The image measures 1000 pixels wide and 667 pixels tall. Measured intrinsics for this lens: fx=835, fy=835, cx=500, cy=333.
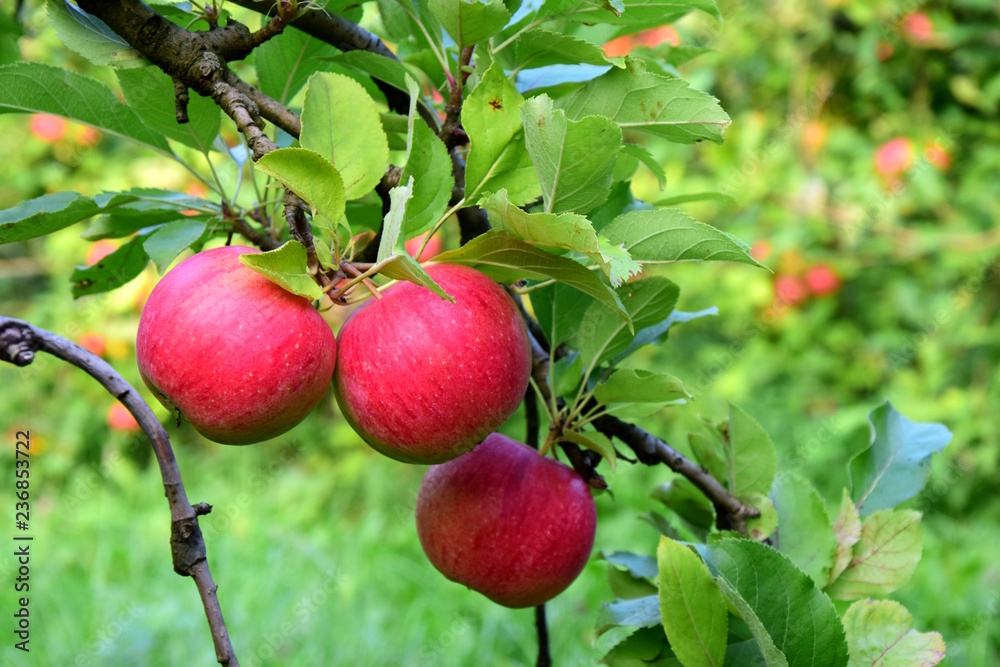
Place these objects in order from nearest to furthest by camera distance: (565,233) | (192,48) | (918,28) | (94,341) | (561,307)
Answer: (565,233)
(192,48)
(561,307)
(94,341)
(918,28)

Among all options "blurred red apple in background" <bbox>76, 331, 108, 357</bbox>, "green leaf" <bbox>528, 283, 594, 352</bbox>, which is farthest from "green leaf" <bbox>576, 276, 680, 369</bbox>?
"blurred red apple in background" <bbox>76, 331, 108, 357</bbox>

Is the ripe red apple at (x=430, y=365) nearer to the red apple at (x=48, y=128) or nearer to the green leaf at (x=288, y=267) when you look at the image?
the green leaf at (x=288, y=267)

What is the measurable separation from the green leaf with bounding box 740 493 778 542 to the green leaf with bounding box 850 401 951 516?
0.10 m

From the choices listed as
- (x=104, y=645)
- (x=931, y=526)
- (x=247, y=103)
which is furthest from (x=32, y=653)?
(x=931, y=526)

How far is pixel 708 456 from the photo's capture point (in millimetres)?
697

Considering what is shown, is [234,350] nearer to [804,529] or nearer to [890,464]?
[804,529]

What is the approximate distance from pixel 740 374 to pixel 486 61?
207 centimetres

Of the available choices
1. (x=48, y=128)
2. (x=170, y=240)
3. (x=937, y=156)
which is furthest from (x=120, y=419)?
(x=937, y=156)

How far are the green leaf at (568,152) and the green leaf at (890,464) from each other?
369 mm

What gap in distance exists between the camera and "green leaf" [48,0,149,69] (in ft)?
1.73

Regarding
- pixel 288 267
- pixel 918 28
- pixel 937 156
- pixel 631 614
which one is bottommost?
pixel 937 156

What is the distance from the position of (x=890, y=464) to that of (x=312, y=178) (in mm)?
542

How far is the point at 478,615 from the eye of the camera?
6.03 feet

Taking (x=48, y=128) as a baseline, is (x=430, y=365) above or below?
above
